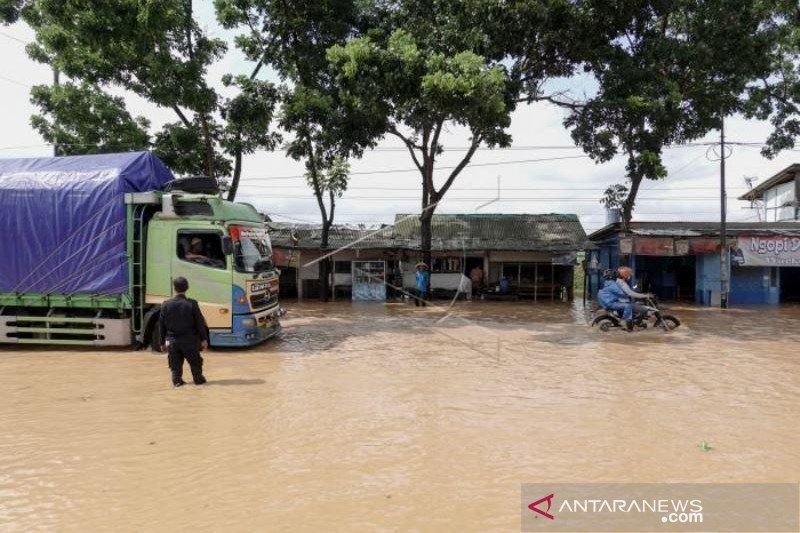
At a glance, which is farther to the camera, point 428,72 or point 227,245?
point 428,72

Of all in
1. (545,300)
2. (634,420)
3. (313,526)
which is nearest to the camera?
(313,526)

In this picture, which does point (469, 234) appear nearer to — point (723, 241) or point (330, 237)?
point (330, 237)

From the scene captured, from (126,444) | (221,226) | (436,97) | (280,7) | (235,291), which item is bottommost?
(126,444)

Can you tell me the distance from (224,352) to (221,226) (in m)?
2.53

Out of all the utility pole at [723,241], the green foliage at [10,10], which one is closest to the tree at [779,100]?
the utility pole at [723,241]

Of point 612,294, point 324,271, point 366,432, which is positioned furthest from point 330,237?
point 366,432

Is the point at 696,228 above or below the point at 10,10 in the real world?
below

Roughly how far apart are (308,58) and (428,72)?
601 centimetres

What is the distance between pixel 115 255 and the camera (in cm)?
1050

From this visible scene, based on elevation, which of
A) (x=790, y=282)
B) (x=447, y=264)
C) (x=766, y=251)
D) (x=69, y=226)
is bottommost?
(x=790, y=282)

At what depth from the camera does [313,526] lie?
12.8 feet

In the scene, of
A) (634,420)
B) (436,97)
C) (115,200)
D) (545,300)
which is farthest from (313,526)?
(545,300)

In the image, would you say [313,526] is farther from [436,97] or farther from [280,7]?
[280,7]

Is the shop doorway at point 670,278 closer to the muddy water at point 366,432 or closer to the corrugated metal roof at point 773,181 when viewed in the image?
the corrugated metal roof at point 773,181
